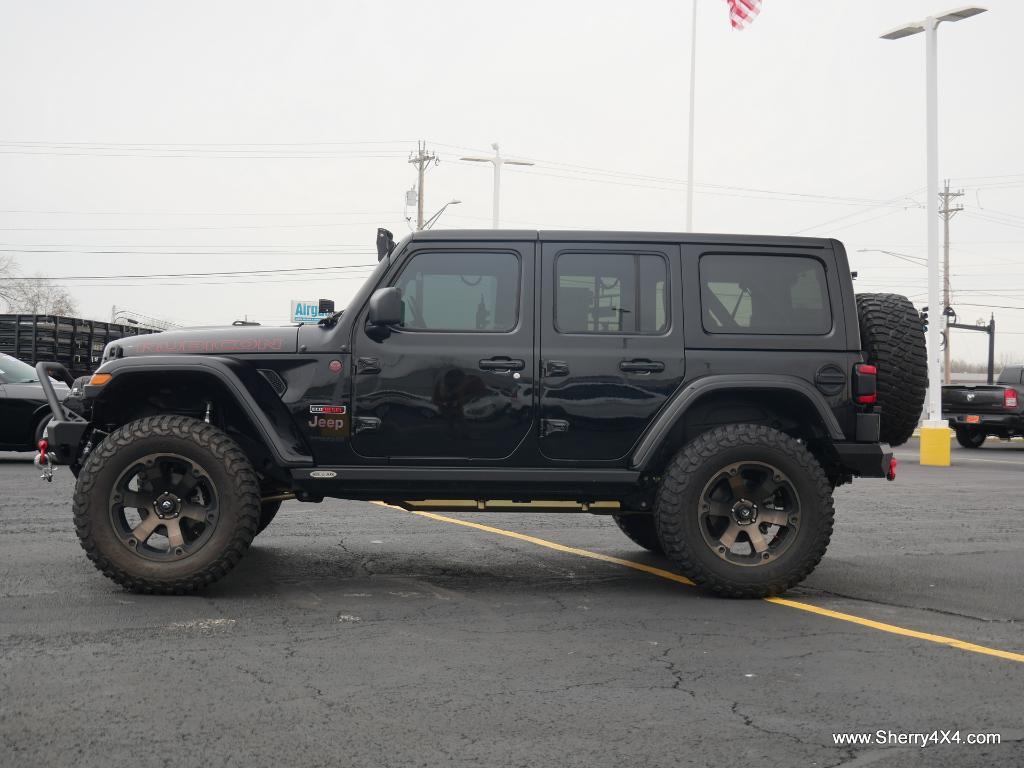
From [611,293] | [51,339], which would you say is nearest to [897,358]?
[611,293]

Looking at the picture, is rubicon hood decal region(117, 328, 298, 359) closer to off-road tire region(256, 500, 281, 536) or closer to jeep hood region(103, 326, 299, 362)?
jeep hood region(103, 326, 299, 362)

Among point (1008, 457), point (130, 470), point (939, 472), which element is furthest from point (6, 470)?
point (1008, 457)

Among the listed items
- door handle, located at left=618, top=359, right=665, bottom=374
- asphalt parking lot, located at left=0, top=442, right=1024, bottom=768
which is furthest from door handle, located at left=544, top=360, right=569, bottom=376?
asphalt parking lot, located at left=0, top=442, right=1024, bottom=768

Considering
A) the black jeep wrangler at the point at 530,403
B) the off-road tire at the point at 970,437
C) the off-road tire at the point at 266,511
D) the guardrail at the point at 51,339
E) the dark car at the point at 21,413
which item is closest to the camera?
the black jeep wrangler at the point at 530,403

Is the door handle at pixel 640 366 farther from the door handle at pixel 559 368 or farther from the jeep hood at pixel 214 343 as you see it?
the jeep hood at pixel 214 343

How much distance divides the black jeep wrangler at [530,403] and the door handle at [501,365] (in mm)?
12

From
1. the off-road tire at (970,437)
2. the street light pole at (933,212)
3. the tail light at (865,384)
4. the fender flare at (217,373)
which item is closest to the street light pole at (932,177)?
the street light pole at (933,212)

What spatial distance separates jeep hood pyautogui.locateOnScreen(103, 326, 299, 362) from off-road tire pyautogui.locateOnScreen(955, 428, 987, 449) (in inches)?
849

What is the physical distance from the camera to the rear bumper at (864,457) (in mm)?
6797

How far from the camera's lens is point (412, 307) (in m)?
6.86

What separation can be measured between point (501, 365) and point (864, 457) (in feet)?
7.57

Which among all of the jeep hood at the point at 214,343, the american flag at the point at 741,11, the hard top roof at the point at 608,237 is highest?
the american flag at the point at 741,11

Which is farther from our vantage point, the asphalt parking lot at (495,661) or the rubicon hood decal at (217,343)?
the rubicon hood decal at (217,343)

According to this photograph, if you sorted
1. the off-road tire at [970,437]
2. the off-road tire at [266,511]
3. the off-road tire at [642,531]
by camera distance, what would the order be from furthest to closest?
the off-road tire at [970,437], the off-road tire at [642,531], the off-road tire at [266,511]
